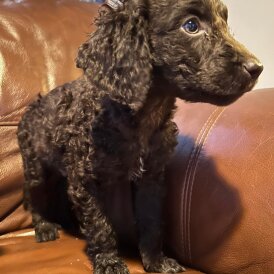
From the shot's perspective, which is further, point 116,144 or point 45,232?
point 45,232

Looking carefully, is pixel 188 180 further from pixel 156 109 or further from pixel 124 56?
pixel 124 56

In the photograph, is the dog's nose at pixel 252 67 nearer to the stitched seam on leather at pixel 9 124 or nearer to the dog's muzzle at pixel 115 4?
the dog's muzzle at pixel 115 4

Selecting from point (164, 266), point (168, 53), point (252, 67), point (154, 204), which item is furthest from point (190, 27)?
point (164, 266)

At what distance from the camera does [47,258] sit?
138 cm

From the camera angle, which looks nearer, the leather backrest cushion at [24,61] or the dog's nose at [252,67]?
the dog's nose at [252,67]

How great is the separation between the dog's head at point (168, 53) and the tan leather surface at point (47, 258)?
502 millimetres

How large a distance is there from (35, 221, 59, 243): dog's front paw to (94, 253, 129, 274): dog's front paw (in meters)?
0.26

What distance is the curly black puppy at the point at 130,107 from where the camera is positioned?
115 centimetres

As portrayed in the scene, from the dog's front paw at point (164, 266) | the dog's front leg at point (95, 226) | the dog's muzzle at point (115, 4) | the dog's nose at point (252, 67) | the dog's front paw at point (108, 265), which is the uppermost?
the dog's muzzle at point (115, 4)

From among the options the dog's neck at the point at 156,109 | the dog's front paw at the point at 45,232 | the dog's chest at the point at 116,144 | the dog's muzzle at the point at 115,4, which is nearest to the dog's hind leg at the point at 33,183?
the dog's front paw at the point at 45,232

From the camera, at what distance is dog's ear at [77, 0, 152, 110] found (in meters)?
1.14

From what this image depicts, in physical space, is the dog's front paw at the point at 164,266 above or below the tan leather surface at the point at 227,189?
below

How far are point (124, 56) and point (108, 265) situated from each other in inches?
23.2

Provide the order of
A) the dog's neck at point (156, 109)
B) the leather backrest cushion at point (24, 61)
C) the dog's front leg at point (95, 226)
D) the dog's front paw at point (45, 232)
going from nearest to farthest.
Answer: the dog's neck at point (156, 109), the dog's front leg at point (95, 226), the dog's front paw at point (45, 232), the leather backrest cushion at point (24, 61)
